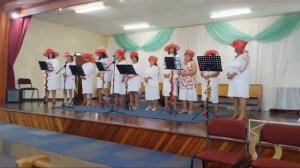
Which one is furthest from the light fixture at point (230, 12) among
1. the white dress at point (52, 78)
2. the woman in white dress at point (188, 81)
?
the white dress at point (52, 78)

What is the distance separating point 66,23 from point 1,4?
2.32 m

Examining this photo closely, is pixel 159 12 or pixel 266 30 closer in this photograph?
pixel 159 12

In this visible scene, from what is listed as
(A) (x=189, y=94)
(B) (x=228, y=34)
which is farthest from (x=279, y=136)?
(B) (x=228, y=34)

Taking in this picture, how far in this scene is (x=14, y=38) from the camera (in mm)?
8828

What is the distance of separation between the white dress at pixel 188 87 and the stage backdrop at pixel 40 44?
5.98m

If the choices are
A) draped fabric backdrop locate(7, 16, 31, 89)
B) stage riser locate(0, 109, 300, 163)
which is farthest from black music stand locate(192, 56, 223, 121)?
draped fabric backdrop locate(7, 16, 31, 89)

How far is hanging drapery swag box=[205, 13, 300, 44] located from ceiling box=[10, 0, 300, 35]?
28cm

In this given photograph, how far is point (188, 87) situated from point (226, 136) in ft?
9.75

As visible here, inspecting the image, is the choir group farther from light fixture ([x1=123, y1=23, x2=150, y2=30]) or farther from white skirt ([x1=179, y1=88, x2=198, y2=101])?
light fixture ([x1=123, y1=23, x2=150, y2=30])

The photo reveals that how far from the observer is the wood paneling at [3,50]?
855 cm

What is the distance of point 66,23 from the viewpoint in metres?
10.6

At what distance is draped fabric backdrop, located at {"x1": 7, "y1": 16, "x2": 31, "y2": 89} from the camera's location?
879 centimetres

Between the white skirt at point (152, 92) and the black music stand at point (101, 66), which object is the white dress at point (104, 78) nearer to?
the black music stand at point (101, 66)

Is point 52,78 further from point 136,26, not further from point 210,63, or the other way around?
point 210,63
